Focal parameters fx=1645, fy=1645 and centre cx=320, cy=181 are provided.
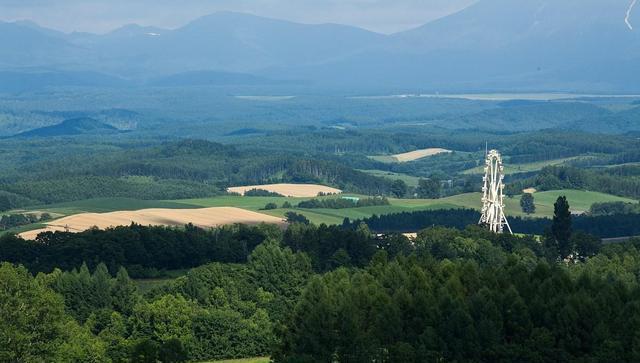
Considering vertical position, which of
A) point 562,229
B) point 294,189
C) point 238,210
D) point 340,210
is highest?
point 562,229

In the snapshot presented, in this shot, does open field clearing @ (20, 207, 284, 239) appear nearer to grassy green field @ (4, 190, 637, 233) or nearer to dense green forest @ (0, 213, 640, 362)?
grassy green field @ (4, 190, 637, 233)

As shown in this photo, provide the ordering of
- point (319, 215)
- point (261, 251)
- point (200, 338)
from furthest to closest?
1. point (319, 215)
2. point (261, 251)
3. point (200, 338)

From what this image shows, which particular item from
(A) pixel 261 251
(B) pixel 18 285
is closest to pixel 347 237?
(A) pixel 261 251

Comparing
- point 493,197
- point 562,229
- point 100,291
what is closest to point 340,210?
point 493,197

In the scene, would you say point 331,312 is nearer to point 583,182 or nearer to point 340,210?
point 340,210

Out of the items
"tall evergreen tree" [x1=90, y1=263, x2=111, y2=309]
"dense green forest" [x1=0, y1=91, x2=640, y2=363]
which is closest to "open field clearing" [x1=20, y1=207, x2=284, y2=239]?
"dense green forest" [x1=0, y1=91, x2=640, y2=363]

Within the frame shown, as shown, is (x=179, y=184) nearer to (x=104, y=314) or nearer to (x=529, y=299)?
(x=104, y=314)
